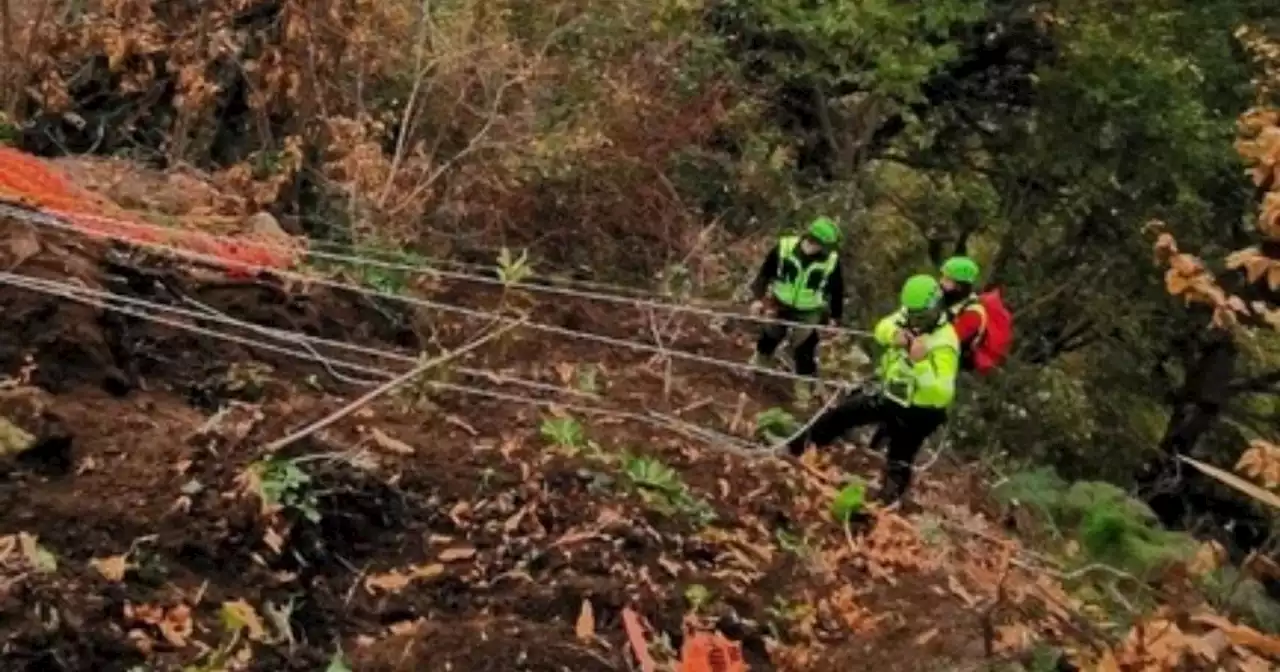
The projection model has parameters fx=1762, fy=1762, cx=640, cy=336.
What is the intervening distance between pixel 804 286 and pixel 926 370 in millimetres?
2020

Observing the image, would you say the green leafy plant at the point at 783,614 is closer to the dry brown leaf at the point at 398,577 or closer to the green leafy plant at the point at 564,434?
the green leafy plant at the point at 564,434

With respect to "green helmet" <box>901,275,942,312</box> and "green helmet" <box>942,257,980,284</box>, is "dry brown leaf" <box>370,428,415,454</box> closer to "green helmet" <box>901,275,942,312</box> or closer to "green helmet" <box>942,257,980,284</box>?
"green helmet" <box>901,275,942,312</box>

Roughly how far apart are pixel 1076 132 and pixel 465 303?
636 cm

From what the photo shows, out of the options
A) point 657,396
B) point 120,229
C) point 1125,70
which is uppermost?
point 1125,70

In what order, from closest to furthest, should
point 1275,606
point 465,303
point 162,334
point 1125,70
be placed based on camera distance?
point 1275,606 → point 162,334 → point 465,303 → point 1125,70

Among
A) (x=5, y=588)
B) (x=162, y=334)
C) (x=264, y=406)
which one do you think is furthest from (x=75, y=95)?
(x=5, y=588)

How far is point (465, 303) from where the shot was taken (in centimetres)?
1070

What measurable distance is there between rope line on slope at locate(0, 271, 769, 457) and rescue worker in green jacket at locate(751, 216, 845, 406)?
53.0 inches

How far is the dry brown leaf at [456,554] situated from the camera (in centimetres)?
653

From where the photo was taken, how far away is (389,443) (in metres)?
7.21

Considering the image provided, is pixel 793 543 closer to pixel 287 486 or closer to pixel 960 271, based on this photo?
pixel 960 271

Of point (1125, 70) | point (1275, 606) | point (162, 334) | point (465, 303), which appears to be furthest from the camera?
point (1125, 70)

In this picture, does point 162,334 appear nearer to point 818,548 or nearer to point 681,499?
point 681,499

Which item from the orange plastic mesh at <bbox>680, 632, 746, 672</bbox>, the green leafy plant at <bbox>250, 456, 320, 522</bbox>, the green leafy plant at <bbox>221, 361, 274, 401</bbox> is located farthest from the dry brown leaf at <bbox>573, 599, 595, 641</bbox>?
the green leafy plant at <bbox>221, 361, 274, 401</bbox>
